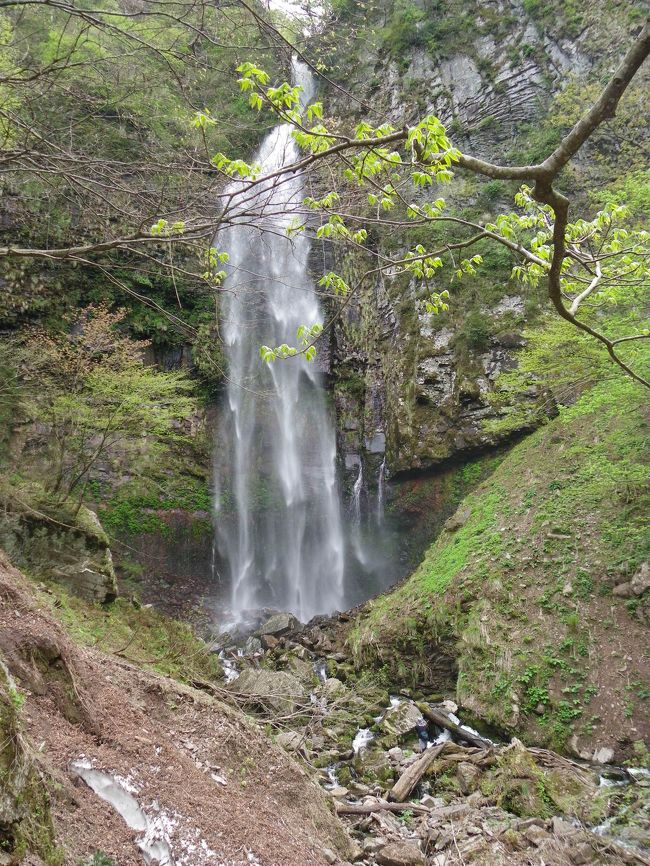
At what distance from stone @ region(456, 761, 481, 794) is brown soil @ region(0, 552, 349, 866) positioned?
1845 mm

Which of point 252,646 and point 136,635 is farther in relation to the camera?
point 252,646

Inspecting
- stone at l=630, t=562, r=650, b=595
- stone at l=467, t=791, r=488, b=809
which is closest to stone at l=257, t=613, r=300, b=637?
stone at l=467, t=791, r=488, b=809

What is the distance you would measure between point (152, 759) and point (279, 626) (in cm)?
766

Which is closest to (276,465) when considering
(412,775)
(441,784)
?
(412,775)

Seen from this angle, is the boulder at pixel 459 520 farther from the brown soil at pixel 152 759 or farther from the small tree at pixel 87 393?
the brown soil at pixel 152 759

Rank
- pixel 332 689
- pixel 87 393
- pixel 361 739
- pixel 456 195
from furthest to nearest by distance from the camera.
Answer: pixel 456 195, pixel 87 393, pixel 332 689, pixel 361 739

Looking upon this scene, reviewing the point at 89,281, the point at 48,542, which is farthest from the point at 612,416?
the point at 89,281

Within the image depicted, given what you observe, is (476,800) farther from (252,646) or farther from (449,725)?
(252,646)

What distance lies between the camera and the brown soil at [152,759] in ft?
7.68

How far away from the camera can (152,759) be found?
298 cm

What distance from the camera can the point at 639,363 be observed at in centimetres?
630

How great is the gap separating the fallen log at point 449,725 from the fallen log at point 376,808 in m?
1.57

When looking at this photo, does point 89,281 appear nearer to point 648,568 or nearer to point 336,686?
point 336,686

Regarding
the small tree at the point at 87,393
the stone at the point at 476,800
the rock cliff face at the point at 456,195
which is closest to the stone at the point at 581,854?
the stone at the point at 476,800
